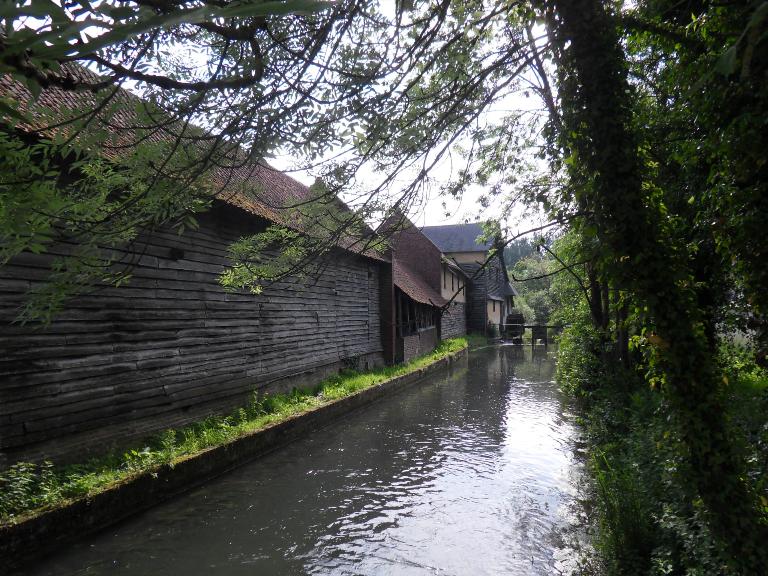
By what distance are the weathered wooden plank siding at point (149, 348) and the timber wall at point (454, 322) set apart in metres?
17.8

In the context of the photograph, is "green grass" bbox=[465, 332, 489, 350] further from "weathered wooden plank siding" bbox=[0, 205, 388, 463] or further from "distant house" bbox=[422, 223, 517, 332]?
"weathered wooden plank siding" bbox=[0, 205, 388, 463]

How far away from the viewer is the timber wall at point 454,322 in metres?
29.5

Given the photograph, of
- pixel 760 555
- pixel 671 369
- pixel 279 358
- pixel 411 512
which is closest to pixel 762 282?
pixel 671 369

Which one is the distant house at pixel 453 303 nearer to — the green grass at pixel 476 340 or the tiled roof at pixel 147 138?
the green grass at pixel 476 340

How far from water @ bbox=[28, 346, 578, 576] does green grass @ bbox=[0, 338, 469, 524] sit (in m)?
0.56

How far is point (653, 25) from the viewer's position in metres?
3.44

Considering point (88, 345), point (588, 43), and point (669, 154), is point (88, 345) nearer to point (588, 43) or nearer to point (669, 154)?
point (588, 43)

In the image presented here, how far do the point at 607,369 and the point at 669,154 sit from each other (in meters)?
5.57

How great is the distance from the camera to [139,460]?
6.55 m

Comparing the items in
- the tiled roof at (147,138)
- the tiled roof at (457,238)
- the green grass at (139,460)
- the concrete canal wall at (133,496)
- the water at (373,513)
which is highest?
the tiled roof at (457,238)

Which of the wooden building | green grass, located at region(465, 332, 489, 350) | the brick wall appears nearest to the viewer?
the wooden building

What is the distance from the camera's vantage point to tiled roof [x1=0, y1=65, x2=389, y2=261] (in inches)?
103

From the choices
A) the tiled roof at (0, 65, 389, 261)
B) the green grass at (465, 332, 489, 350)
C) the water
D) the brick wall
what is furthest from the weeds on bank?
the green grass at (465, 332, 489, 350)

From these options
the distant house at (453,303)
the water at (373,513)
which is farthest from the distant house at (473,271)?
the water at (373,513)
